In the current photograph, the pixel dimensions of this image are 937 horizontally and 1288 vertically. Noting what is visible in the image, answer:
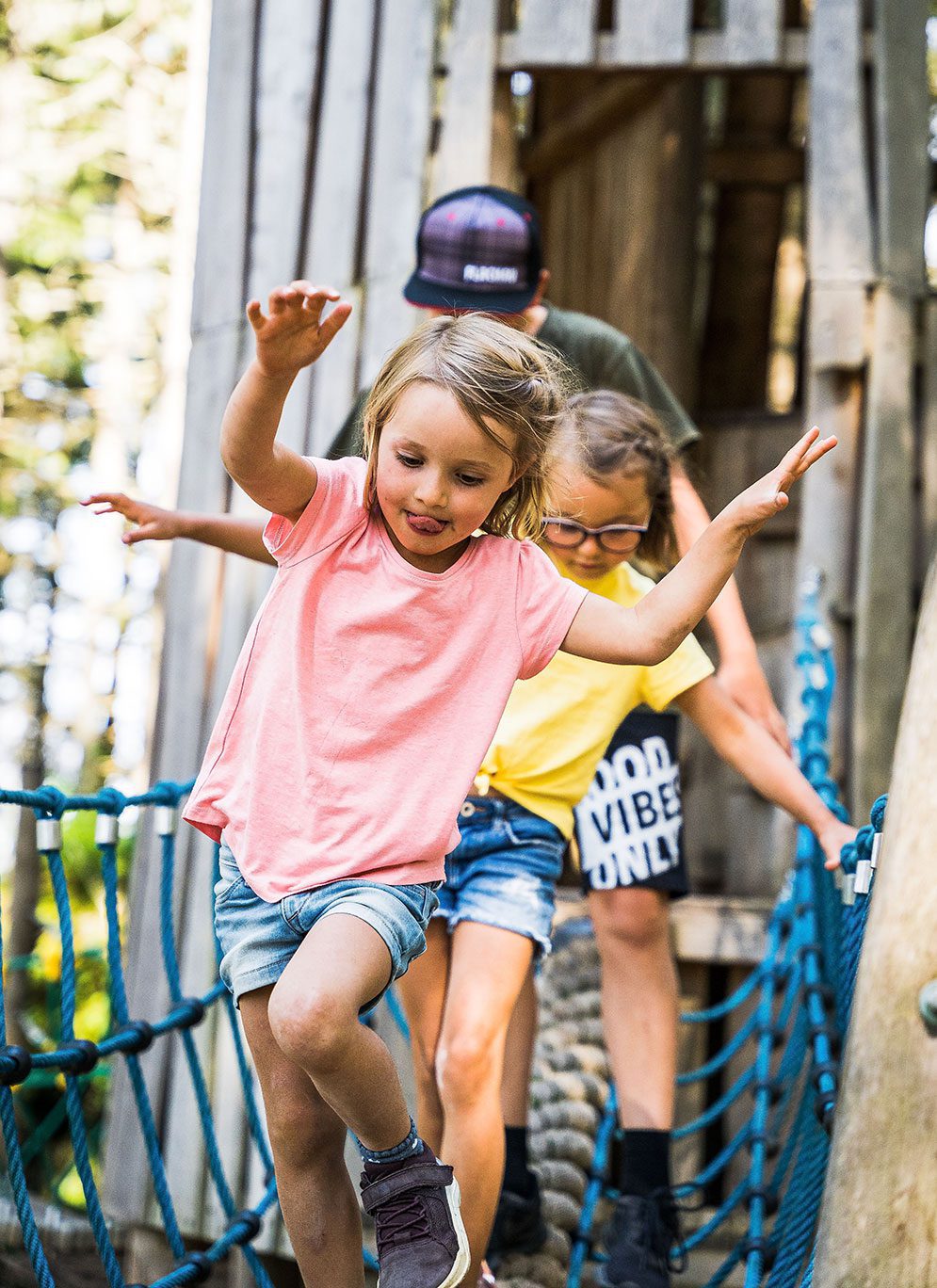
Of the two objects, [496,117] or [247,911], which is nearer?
[247,911]

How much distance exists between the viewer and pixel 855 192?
3.43 m

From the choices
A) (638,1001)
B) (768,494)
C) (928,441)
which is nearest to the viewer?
(768,494)

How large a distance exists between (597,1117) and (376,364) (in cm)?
162

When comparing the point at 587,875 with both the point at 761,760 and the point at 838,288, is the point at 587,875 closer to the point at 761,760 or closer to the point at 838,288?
the point at 761,760

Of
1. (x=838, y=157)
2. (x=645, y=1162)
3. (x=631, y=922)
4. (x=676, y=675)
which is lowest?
(x=645, y=1162)

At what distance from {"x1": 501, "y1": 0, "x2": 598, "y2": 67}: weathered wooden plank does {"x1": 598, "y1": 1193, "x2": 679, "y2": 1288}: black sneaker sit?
7.97 ft

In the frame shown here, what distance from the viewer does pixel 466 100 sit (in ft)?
10.9

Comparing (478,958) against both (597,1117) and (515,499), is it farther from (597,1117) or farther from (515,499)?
(597,1117)

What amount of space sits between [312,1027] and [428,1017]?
0.67 m

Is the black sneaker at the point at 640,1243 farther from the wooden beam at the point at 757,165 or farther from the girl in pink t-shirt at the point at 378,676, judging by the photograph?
the wooden beam at the point at 757,165

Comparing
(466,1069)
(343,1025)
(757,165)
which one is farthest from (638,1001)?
(757,165)

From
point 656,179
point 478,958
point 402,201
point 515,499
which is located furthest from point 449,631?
point 656,179

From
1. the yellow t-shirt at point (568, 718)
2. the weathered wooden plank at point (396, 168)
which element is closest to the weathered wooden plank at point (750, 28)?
the weathered wooden plank at point (396, 168)

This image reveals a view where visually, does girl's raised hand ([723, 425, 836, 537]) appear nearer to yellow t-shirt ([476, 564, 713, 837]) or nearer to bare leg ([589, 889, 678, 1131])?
yellow t-shirt ([476, 564, 713, 837])
